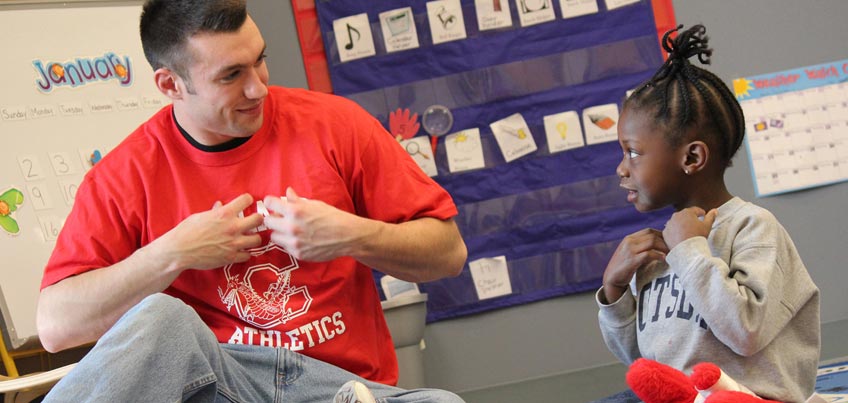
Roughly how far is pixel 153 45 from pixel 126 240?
0.40 metres

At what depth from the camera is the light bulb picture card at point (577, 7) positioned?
12.8ft

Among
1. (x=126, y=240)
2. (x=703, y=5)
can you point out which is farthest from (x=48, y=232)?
(x=703, y=5)

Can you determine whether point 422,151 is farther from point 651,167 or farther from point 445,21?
point 651,167

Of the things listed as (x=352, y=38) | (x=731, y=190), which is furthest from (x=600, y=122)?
(x=352, y=38)

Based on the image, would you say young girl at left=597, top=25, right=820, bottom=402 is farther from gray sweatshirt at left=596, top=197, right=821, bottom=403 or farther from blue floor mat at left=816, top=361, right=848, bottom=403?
blue floor mat at left=816, top=361, right=848, bottom=403

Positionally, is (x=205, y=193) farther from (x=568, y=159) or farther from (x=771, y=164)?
(x=771, y=164)

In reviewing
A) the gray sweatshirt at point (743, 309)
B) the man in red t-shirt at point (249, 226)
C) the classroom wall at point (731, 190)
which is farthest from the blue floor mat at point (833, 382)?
the classroom wall at point (731, 190)

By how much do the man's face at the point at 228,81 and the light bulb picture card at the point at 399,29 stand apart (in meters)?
2.17

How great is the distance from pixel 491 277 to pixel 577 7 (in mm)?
1252

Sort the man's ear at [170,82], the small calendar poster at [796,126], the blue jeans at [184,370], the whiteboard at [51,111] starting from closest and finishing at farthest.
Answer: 1. the blue jeans at [184,370]
2. the man's ear at [170,82]
3. the whiteboard at [51,111]
4. the small calendar poster at [796,126]

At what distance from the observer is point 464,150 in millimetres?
3895

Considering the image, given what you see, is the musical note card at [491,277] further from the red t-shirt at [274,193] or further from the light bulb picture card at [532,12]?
the red t-shirt at [274,193]

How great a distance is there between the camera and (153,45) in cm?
181

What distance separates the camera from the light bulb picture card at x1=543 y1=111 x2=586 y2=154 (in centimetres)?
391
